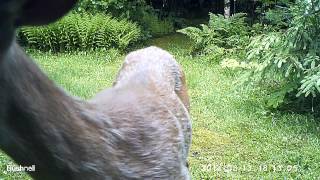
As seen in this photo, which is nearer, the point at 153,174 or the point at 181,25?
the point at 153,174

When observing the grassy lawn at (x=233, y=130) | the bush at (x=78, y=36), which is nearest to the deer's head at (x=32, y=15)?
the grassy lawn at (x=233, y=130)

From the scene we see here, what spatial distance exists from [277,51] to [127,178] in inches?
211

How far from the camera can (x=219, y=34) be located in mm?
11477

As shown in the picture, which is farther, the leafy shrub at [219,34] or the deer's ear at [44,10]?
the leafy shrub at [219,34]

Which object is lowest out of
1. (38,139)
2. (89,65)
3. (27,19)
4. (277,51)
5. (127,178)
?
(89,65)

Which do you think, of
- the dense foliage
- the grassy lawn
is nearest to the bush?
the dense foliage

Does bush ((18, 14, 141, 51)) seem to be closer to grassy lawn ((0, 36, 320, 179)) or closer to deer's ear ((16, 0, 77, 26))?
grassy lawn ((0, 36, 320, 179))

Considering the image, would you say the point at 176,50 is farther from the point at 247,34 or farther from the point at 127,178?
the point at 127,178

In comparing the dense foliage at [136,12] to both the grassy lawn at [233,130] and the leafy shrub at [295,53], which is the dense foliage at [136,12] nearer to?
the grassy lawn at [233,130]

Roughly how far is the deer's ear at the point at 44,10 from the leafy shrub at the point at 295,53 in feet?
17.2

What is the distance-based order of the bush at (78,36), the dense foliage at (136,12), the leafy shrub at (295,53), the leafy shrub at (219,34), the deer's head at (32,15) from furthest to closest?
the dense foliage at (136,12) → the bush at (78,36) → the leafy shrub at (219,34) → the leafy shrub at (295,53) → the deer's head at (32,15)

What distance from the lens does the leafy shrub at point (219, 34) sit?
11.1 m

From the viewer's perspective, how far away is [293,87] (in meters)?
7.22

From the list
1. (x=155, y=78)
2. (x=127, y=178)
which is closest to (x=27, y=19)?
(x=127, y=178)
